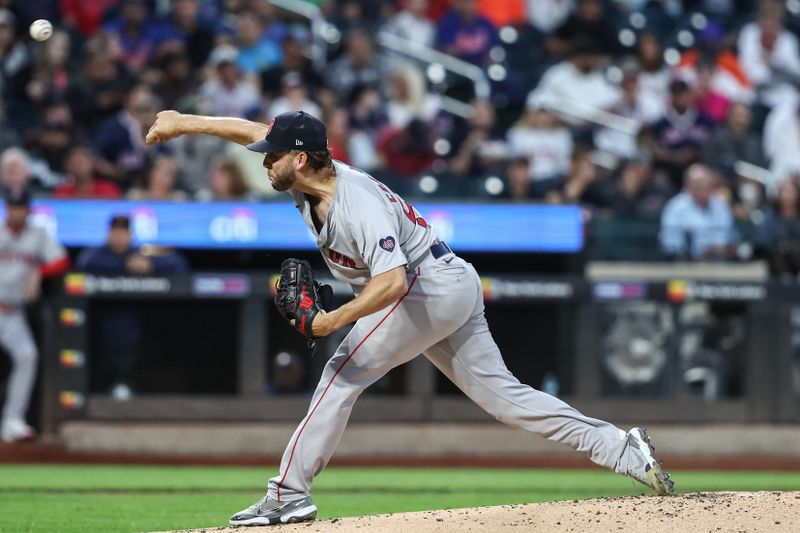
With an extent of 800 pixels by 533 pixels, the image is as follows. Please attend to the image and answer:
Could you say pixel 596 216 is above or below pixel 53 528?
above

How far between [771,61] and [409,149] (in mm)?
4844

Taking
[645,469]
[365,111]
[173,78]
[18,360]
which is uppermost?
[173,78]

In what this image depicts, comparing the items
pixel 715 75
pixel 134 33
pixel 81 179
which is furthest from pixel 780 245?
pixel 134 33

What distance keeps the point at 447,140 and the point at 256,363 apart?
11.0 ft

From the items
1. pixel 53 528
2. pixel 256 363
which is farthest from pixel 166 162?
pixel 53 528

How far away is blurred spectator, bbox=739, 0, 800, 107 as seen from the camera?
14.8 meters

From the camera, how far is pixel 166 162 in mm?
10742

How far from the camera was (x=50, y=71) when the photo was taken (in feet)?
41.0

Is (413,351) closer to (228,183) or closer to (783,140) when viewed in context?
(228,183)

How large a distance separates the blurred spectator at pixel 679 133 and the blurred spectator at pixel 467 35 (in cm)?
203

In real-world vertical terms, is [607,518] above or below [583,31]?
below

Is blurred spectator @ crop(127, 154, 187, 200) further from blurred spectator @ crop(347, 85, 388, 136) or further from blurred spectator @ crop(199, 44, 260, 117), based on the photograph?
blurred spectator @ crop(347, 85, 388, 136)

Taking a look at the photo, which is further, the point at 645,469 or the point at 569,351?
the point at 569,351

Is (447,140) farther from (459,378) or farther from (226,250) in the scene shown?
(459,378)
